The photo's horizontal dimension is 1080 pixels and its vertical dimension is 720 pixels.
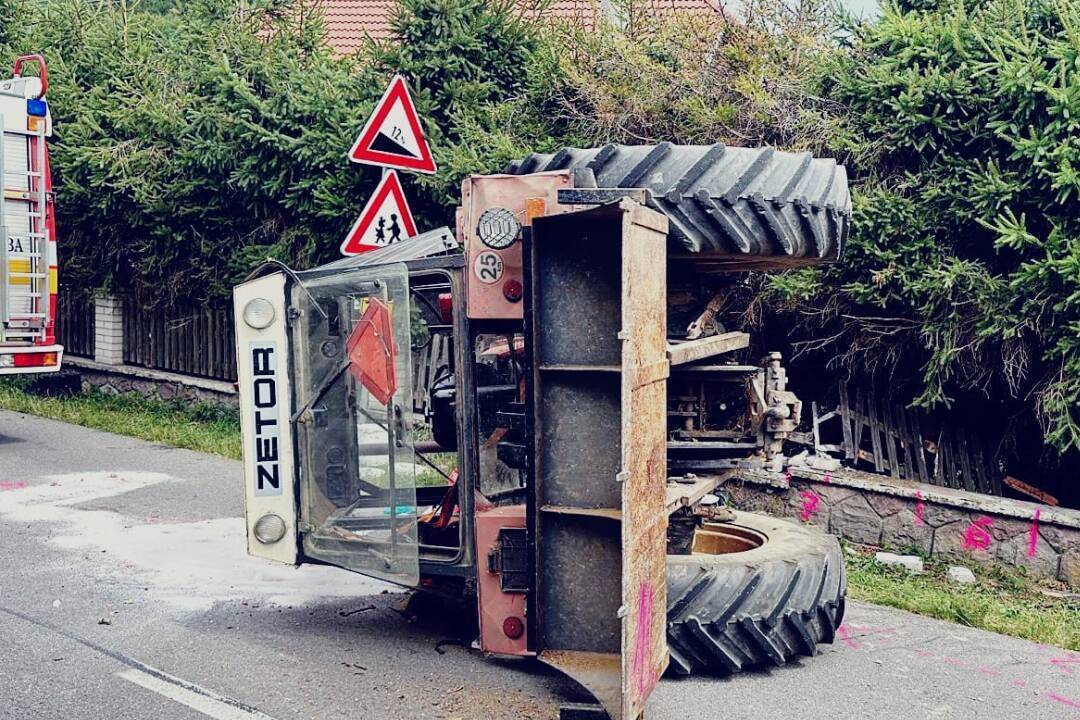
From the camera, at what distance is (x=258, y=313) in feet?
17.3

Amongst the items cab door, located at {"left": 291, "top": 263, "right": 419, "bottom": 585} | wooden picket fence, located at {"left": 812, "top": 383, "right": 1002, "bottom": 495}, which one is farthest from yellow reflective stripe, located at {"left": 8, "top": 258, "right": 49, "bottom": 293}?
wooden picket fence, located at {"left": 812, "top": 383, "right": 1002, "bottom": 495}

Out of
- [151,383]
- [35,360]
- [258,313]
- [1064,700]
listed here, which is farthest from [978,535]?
[151,383]

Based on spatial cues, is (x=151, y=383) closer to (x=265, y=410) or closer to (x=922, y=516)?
(x=265, y=410)

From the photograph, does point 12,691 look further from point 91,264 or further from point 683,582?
point 91,264

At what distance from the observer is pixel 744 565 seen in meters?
5.05

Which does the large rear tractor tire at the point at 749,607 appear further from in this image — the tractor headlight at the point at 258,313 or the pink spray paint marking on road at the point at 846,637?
the tractor headlight at the point at 258,313

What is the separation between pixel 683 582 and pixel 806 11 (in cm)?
659

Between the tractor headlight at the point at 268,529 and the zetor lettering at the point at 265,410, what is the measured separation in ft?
0.68

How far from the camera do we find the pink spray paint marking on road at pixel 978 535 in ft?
26.1

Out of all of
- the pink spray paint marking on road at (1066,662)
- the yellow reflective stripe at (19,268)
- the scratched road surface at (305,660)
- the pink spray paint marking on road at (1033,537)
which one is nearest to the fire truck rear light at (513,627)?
the scratched road surface at (305,660)

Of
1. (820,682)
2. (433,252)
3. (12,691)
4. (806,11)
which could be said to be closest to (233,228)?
(806,11)

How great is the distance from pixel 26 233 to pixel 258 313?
686cm

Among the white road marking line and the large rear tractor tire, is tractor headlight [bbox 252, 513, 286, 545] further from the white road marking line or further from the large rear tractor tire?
the large rear tractor tire

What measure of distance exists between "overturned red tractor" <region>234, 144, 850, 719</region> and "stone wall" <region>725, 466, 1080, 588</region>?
2.77 m
